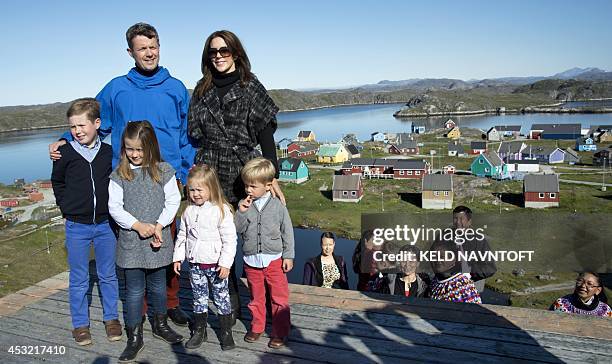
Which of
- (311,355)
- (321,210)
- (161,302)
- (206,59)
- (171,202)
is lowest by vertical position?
(321,210)

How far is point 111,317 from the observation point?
4285mm

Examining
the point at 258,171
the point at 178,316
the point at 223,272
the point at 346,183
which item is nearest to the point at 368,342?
the point at 223,272

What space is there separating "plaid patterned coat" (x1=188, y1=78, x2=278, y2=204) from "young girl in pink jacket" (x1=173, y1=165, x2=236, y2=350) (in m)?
0.26

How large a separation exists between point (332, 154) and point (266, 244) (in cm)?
5423

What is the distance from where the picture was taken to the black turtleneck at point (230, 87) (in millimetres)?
4145

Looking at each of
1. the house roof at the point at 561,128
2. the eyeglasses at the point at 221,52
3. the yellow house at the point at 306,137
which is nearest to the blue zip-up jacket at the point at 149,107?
the eyeglasses at the point at 221,52

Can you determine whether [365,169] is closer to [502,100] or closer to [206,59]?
[206,59]

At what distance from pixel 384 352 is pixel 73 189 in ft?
9.56

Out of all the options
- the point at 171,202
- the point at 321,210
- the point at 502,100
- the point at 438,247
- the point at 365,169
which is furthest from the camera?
the point at 502,100

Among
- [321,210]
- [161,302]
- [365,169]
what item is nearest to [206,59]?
[161,302]

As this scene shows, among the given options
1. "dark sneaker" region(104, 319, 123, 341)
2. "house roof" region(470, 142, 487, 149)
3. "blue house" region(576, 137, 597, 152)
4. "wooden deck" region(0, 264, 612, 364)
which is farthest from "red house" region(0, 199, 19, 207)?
"blue house" region(576, 137, 597, 152)

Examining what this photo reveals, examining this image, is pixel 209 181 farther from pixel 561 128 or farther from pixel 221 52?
pixel 561 128

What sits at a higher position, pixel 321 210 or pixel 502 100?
pixel 502 100

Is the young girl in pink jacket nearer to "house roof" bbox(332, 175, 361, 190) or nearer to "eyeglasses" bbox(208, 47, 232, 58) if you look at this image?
"eyeglasses" bbox(208, 47, 232, 58)
